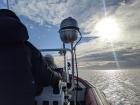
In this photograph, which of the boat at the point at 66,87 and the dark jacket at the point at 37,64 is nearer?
the dark jacket at the point at 37,64

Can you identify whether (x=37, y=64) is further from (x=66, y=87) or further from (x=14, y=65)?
(x=66, y=87)

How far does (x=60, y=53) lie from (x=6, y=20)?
2165 mm

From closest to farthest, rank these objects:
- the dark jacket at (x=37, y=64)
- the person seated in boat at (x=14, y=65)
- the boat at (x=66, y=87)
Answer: the person seated in boat at (x=14, y=65), the dark jacket at (x=37, y=64), the boat at (x=66, y=87)

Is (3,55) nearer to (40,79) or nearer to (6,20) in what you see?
(6,20)

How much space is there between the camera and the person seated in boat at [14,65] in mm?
2150

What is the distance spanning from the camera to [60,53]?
4301mm

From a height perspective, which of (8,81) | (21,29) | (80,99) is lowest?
(80,99)

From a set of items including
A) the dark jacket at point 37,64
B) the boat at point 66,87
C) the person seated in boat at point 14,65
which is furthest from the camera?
the boat at point 66,87

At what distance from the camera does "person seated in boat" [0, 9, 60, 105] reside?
2.15 meters

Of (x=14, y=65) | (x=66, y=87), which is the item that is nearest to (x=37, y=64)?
(x=14, y=65)

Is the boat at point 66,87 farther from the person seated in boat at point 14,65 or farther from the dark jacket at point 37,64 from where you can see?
the person seated in boat at point 14,65

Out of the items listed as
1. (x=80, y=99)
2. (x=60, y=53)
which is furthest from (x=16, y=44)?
(x=80, y=99)

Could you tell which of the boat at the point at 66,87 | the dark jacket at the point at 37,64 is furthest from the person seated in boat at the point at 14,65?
the boat at the point at 66,87

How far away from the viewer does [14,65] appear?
2209mm
